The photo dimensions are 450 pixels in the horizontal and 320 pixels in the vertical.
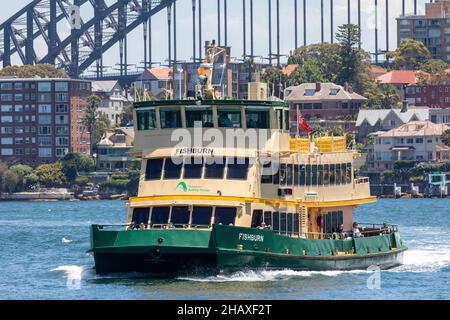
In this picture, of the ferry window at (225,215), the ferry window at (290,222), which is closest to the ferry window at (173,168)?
the ferry window at (225,215)

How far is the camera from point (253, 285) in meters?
48.7

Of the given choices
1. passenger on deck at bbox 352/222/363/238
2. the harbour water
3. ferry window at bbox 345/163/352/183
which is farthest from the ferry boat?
ferry window at bbox 345/163/352/183

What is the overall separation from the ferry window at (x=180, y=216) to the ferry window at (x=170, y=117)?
3238mm

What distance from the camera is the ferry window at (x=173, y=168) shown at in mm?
51781

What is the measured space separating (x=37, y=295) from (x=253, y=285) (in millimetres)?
6895

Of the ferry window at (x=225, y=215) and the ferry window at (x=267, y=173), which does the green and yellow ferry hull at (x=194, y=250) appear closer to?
the ferry window at (x=225, y=215)

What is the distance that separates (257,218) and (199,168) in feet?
8.16

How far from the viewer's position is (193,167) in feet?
170

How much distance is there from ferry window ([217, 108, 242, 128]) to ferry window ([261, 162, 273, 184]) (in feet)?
5.28

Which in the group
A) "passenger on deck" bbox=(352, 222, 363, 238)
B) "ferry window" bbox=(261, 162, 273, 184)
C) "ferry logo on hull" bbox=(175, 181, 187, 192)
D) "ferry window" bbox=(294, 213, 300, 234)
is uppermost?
"ferry window" bbox=(261, 162, 273, 184)

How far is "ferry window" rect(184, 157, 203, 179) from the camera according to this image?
5156 cm

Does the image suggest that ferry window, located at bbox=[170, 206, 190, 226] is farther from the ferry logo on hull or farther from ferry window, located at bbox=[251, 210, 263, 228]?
ferry window, located at bbox=[251, 210, 263, 228]

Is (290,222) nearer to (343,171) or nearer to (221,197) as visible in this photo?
(221,197)

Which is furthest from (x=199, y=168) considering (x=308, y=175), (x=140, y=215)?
(x=308, y=175)
